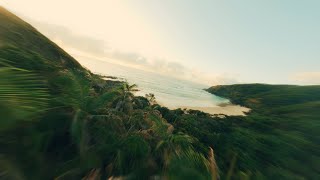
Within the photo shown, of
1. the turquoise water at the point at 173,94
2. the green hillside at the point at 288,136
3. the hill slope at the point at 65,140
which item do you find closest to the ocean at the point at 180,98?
the turquoise water at the point at 173,94

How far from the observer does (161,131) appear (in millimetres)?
6906

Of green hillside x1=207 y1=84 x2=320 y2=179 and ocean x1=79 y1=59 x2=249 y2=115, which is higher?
green hillside x1=207 y1=84 x2=320 y2=179

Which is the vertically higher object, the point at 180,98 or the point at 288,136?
the point at 288,136

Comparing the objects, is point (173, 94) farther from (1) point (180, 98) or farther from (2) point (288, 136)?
(2) point (288, 136)

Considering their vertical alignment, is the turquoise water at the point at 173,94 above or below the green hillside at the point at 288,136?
below

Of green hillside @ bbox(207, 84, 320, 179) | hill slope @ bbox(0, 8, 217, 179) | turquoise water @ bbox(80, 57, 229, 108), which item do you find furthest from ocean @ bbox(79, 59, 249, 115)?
hill slope @ bbox(0, 8, 217, 179)

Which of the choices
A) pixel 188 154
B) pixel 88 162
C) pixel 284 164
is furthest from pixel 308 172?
pixel 88 162

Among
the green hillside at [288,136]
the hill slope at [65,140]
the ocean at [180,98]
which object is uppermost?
the hill slope at [65,140]

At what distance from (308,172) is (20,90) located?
14.2m

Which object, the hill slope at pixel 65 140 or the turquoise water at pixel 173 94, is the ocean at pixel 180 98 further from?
the hill slope at pixel 65 140

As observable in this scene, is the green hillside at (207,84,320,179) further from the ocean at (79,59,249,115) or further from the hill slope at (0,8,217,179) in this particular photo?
the ocean at (79,59,249,115)

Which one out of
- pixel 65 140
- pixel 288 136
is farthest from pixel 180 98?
pixel 65 140

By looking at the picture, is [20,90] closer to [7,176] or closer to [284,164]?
[7,176]

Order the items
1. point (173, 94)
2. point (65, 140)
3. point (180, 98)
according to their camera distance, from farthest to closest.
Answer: point (173, 94)
point (180, 98)
point (65, 140)
